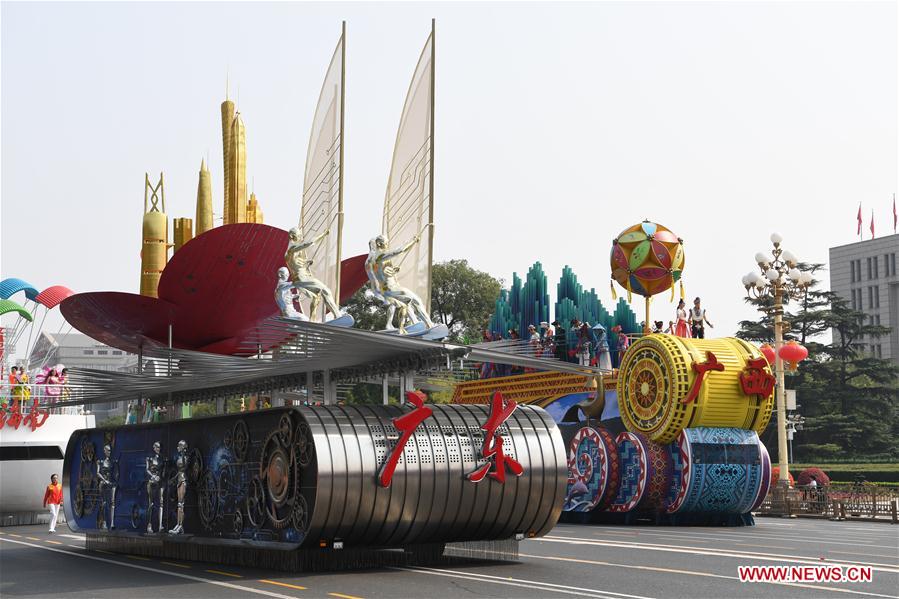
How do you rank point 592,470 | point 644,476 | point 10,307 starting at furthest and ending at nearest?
point 10,307
point 592,470
point 644,476

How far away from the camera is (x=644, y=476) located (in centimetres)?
2927

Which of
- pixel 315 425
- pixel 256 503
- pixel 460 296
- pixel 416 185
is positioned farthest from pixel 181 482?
pixel 460 296

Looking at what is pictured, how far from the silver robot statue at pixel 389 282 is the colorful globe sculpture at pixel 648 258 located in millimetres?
16415

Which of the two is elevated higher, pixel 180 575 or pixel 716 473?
pixel 716 473

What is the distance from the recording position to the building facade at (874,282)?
86.1 m

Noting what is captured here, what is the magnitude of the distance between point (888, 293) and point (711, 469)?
64196 mm

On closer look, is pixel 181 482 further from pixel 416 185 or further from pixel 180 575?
pixel 416 185

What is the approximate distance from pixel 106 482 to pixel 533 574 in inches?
395

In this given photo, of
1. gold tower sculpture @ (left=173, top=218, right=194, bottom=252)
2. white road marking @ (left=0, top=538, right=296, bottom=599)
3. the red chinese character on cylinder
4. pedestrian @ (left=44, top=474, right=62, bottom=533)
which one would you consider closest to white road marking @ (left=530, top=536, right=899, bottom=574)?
the red chinese character on cylinder

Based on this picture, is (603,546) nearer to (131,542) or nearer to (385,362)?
(385,362)

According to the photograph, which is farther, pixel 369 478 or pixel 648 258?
pixel 648 258

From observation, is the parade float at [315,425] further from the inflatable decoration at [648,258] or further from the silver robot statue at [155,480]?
the inflatable decoration at [648,258]

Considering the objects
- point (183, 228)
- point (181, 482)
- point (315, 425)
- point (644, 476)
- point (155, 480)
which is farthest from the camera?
point (183, 228)

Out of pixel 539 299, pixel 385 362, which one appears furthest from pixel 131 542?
pixel 539 299
